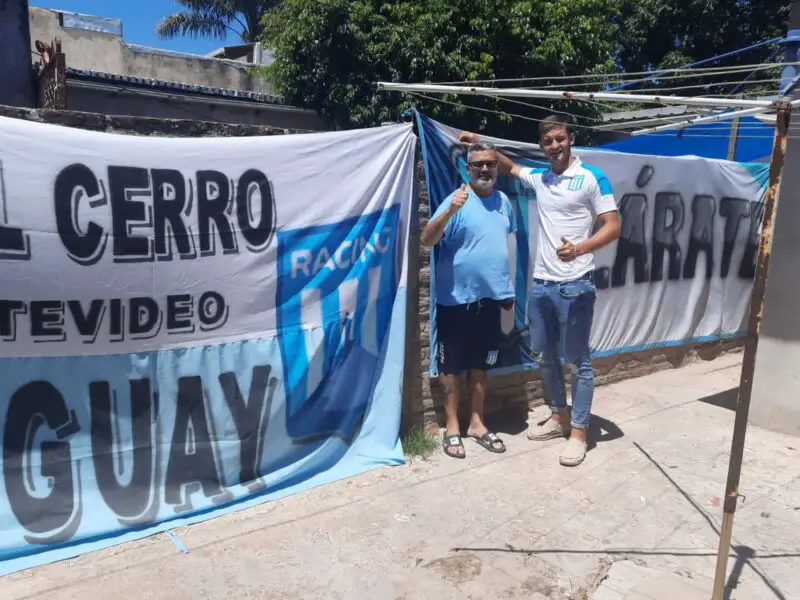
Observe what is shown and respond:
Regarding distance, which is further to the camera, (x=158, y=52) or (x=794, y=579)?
(x=158, y=52)

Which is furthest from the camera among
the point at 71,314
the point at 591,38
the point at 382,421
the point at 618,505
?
the point at 591,38

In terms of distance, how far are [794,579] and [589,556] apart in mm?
890

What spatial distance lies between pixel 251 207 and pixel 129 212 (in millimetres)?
624

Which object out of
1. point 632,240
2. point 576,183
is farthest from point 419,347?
point 632,240

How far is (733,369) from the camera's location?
22.6ft

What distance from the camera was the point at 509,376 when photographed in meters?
5.16

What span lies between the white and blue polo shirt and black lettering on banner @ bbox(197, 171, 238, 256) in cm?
193

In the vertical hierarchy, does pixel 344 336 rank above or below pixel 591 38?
below

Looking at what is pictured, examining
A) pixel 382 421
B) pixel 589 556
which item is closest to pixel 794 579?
pixel 589 556

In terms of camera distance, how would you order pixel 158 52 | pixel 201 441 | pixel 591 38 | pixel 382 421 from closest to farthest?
pixel 201 441, pixel 382 421, pixel 591 38, pixel 158 52

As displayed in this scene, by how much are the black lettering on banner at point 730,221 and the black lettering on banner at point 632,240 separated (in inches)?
49.7

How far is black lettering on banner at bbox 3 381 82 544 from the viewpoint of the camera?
10.1 ft

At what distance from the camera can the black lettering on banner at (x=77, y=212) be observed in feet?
10.1

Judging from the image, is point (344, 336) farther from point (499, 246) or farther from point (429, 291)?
point (499, 246)
